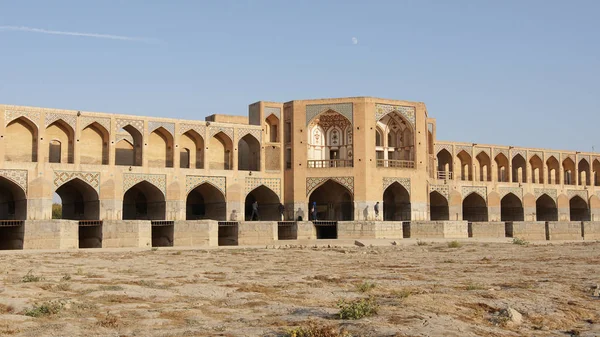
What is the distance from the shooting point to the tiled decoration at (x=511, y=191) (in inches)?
1529

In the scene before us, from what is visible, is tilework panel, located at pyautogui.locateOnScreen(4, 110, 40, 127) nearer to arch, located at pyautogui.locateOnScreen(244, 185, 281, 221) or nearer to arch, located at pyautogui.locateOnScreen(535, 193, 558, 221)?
arch, located at pyautogui.locateOnScreen(244, 185, 281, 221)

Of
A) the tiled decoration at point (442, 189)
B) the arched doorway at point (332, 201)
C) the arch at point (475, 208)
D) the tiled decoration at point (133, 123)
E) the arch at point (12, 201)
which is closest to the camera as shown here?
the arch at point (12, 201)

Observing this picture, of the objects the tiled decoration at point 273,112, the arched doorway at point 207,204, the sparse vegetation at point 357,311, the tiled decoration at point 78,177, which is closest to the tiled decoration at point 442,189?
the tiled decoration at point 273,112

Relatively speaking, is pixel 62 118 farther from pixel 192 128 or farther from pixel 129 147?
pixel 129 147

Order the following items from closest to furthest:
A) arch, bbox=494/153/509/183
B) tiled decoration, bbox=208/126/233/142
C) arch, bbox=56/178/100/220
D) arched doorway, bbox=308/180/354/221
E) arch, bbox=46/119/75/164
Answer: arch, bbox=46/119/75/164, arch, bbox=56/178/100/220, tiled decoration, bbox=208/126/233/142, arched doorway, bbox=308/180/354/221, arch, bbox=494/153/509/183

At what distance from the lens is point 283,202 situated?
3209 cm

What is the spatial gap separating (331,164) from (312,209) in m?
2.21

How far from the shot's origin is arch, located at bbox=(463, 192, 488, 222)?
127ft

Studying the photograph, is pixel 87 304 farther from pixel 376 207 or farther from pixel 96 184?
pixel 376 207

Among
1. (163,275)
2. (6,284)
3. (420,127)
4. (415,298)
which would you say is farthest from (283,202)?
(415,298)

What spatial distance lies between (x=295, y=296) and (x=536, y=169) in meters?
35.6

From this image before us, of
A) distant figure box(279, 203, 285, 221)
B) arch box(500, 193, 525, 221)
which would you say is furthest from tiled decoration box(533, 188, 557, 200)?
distant figure box(279, 203, 285, 221)

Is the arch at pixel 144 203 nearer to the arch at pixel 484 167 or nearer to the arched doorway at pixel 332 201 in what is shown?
the arched doorway at pixel 332 201

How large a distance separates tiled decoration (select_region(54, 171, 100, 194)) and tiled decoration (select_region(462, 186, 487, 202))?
18961 mm
